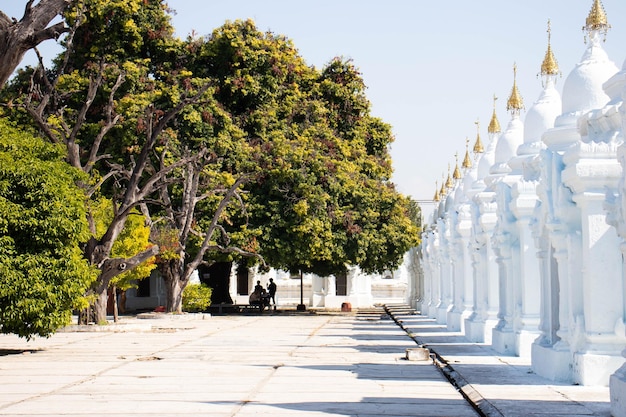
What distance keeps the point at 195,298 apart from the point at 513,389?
28.5 m

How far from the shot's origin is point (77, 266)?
1881 centimetres

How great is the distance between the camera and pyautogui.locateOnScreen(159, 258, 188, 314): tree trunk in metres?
35.7

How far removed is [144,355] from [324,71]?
25600mm

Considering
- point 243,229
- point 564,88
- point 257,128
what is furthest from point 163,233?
point 564,88

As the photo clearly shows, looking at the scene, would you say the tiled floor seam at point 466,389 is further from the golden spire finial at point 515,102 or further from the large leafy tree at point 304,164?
the large leafy tree at point 304,164

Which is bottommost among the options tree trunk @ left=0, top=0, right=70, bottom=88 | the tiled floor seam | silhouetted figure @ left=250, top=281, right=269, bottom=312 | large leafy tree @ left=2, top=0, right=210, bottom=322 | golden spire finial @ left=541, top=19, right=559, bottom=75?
the tiled floor seam

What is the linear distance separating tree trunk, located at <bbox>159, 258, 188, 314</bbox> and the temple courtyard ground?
11.5 metres

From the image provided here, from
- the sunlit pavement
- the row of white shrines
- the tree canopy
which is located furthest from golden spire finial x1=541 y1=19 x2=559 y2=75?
the tree canopy

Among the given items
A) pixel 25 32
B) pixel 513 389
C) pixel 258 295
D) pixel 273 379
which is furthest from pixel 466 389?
pixel 258 295

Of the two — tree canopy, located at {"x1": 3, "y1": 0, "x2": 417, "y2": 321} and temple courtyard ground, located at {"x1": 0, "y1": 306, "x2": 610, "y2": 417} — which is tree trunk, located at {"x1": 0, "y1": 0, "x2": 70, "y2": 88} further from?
tree canopy, located at {"x1": 3, "y1": 0, "x2": 417, "y2": 321}

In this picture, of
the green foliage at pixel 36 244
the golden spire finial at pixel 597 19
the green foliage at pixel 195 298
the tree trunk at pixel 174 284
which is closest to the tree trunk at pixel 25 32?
the golden spire finial at pixel 597 19

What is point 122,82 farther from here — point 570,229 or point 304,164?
point 570,229

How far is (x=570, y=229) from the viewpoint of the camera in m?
13.6

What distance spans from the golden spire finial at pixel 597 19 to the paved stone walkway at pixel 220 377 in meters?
5.49
